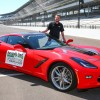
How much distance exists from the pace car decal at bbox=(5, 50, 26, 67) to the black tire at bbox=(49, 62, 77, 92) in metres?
1.09

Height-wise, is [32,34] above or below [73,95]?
above

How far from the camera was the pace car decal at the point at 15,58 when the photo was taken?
6733 millimetres

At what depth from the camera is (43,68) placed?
6.10 meters

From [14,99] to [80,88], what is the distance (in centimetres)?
135

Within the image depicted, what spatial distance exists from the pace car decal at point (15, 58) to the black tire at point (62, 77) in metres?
A: 1.09

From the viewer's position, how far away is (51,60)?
232 inches

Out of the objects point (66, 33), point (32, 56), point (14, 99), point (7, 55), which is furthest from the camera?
point (66, 33)

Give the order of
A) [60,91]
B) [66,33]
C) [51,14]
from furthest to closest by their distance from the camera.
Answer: [51,14] → [66,33] → [60,91]

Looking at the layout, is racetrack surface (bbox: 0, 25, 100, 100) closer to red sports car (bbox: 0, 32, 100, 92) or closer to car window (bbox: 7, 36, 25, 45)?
red sports car (bbox: 0, 32, 100, 92)

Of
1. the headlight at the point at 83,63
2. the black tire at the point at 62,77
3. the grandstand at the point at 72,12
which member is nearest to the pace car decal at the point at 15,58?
the black tire at the point at 62,77

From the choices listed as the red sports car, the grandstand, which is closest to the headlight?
the red sports car

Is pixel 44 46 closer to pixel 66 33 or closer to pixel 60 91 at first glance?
pixel 60 91

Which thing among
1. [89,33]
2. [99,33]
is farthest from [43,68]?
[89,33]

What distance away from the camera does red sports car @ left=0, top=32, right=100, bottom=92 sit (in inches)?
210
